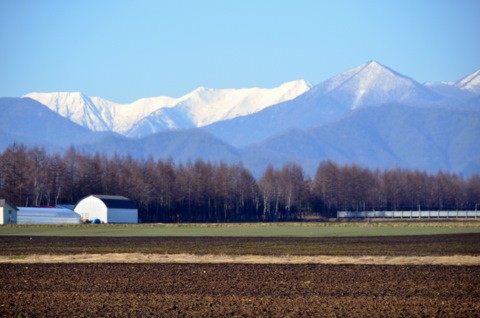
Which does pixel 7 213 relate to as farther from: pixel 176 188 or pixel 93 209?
pixel 176 188

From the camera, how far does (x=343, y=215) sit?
18612 centimetres

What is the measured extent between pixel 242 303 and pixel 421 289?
7.29 m

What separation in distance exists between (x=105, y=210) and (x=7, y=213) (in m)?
15.5

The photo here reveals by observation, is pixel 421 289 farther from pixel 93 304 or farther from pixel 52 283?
pixel 52 283

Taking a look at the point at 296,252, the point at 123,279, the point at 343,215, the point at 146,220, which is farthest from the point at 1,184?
the point at 123,279

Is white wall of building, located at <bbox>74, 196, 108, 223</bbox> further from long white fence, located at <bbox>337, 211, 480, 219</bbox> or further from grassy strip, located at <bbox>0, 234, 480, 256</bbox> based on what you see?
long white fence, located at <bbox>337, 211, 480, 219</bbox>

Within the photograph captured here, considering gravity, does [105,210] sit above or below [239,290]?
above

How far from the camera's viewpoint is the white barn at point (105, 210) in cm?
12600

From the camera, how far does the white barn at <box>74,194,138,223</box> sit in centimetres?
12600

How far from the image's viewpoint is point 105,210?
125562 mm

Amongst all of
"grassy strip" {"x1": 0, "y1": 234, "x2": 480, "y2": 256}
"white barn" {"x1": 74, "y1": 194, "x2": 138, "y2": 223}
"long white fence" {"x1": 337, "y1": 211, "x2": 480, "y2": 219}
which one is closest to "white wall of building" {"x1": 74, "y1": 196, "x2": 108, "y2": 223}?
"white barn" {"x1": 74, "y1": 194, "x2": 138, "y2": 223}

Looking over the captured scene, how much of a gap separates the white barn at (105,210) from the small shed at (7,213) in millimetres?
12485

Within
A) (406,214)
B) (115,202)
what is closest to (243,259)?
(115,202)

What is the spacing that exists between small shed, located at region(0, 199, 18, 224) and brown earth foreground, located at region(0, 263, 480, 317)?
250 ft
